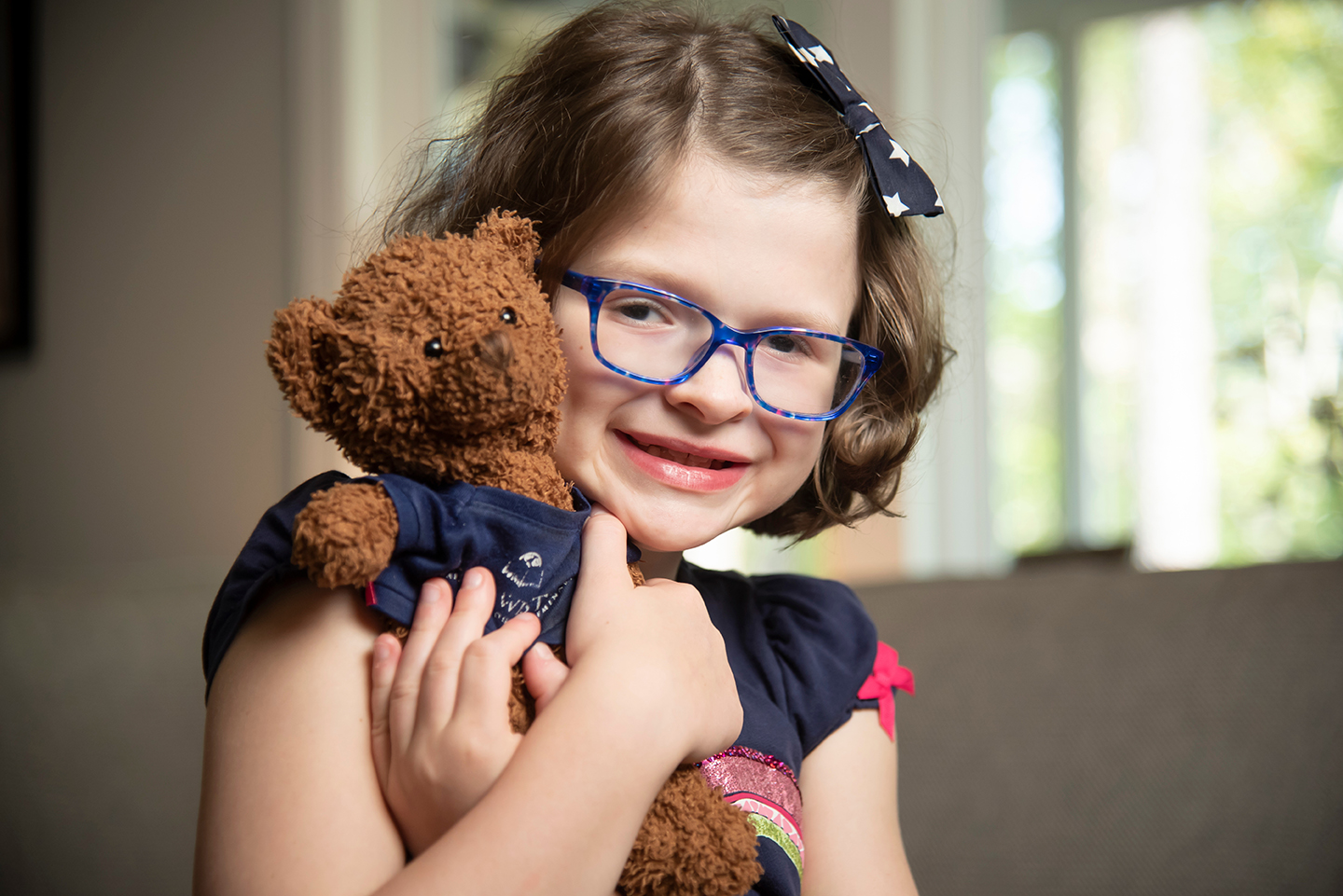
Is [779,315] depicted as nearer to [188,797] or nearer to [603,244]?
[603,244]

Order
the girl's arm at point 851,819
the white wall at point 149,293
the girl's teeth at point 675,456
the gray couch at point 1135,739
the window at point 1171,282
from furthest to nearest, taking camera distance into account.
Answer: the window at point 1171,282
the white wall at point 149,293
the gray couch at point 1135,739
the girl's arm at point 851,819
the girl's teeth at point 675,456

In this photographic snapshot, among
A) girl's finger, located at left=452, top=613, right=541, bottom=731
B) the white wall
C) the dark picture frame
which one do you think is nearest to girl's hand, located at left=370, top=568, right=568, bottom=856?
girl's finger, located at left=452, top=613, right=541, bottom=731

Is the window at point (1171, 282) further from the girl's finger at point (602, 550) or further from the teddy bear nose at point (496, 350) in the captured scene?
the teddy bear nose at point (496, 350)

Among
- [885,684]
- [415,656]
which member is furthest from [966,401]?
[415,656]

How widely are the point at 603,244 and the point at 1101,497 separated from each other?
10.7ft

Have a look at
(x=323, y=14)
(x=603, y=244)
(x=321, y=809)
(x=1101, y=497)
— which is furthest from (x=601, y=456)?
(x=1101, y=497)

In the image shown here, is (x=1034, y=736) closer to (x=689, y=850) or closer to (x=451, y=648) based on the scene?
(x=689, y=850)

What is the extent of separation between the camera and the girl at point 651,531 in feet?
1.79

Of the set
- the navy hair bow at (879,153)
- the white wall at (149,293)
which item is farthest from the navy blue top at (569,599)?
the white wall at (149,293)

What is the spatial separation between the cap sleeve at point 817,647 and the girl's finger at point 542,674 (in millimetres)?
321

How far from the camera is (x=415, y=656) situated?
578 mm

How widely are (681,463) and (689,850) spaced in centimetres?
27

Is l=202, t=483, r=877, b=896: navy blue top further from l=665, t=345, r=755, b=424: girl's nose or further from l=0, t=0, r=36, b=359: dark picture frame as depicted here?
l=0, t=0, r=36, b=359: dark picture frame

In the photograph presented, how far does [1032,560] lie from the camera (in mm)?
2301
